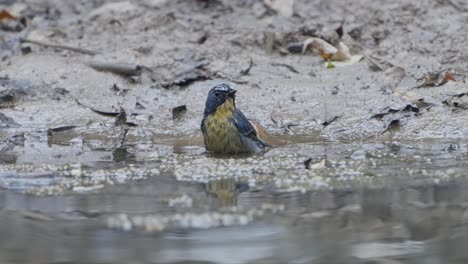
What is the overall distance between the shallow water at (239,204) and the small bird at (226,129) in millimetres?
158

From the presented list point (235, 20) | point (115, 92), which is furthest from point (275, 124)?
point (235, 20)

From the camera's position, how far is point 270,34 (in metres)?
9.07

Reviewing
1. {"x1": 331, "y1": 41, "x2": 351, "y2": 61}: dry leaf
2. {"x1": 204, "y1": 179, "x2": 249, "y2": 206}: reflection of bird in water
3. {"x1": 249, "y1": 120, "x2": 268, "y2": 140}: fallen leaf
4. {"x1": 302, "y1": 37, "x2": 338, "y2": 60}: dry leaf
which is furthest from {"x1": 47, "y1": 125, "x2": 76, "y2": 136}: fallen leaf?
{"x1": 331, "y1": 41, "x2": 351, "y2": 61}: dry leaf

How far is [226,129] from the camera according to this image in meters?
6.89

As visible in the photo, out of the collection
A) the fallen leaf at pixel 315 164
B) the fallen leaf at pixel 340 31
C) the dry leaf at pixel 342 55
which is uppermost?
the fallen leaf at pixel 340 31

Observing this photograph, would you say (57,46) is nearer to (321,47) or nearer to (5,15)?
(5,15)

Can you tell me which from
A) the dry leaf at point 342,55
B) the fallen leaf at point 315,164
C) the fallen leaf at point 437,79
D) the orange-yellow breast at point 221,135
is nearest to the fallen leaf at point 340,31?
the dry leaf at point 342,55

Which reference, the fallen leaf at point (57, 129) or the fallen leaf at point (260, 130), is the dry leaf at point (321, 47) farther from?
the fallen leaf at point (57, 129)

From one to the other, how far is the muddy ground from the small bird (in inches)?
6.5

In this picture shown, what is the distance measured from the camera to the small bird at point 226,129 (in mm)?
6871

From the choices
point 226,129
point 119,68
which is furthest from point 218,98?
point 119,68

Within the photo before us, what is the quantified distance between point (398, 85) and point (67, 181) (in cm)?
327

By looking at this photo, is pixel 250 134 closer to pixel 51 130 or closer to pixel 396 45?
pixel 51 130

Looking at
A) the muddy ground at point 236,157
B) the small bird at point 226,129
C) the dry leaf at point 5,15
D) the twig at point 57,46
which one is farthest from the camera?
the dry leaf at point 5,15
